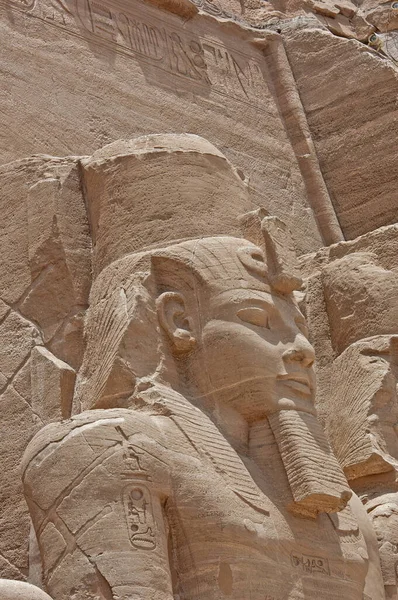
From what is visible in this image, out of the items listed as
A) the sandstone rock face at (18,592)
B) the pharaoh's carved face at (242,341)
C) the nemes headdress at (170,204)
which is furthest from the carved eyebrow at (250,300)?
the sandstone rock face at (18,592)

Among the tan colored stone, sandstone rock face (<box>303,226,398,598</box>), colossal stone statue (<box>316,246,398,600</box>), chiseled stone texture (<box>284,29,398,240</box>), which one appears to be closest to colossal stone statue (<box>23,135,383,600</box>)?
the tan colored stone

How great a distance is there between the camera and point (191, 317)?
17.4 ft

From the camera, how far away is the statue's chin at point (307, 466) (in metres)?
4.98

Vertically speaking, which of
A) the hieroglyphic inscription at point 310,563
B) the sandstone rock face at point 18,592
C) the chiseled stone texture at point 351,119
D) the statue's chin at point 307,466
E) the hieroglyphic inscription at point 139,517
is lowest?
the sandstone rock face at point 18,592

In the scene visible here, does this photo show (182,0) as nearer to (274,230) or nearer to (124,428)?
(274,230)

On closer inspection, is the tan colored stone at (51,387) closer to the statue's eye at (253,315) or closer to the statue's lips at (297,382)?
the statue's eye at (253,315)

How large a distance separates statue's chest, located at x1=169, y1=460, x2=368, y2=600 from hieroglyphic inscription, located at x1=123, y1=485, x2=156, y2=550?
149 millimetres

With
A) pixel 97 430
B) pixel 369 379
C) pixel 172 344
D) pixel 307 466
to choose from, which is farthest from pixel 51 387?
pixel 369 379

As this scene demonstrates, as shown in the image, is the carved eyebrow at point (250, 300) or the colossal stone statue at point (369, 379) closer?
the carved eyebrow at point (250, 300)

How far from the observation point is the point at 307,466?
5.01 meters

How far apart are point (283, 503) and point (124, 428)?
746 millimetres

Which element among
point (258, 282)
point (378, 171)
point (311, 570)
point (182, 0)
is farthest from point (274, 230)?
point (182, 0)

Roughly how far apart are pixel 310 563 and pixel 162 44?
4.26m

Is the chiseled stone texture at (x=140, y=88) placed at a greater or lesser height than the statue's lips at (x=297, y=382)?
greater
